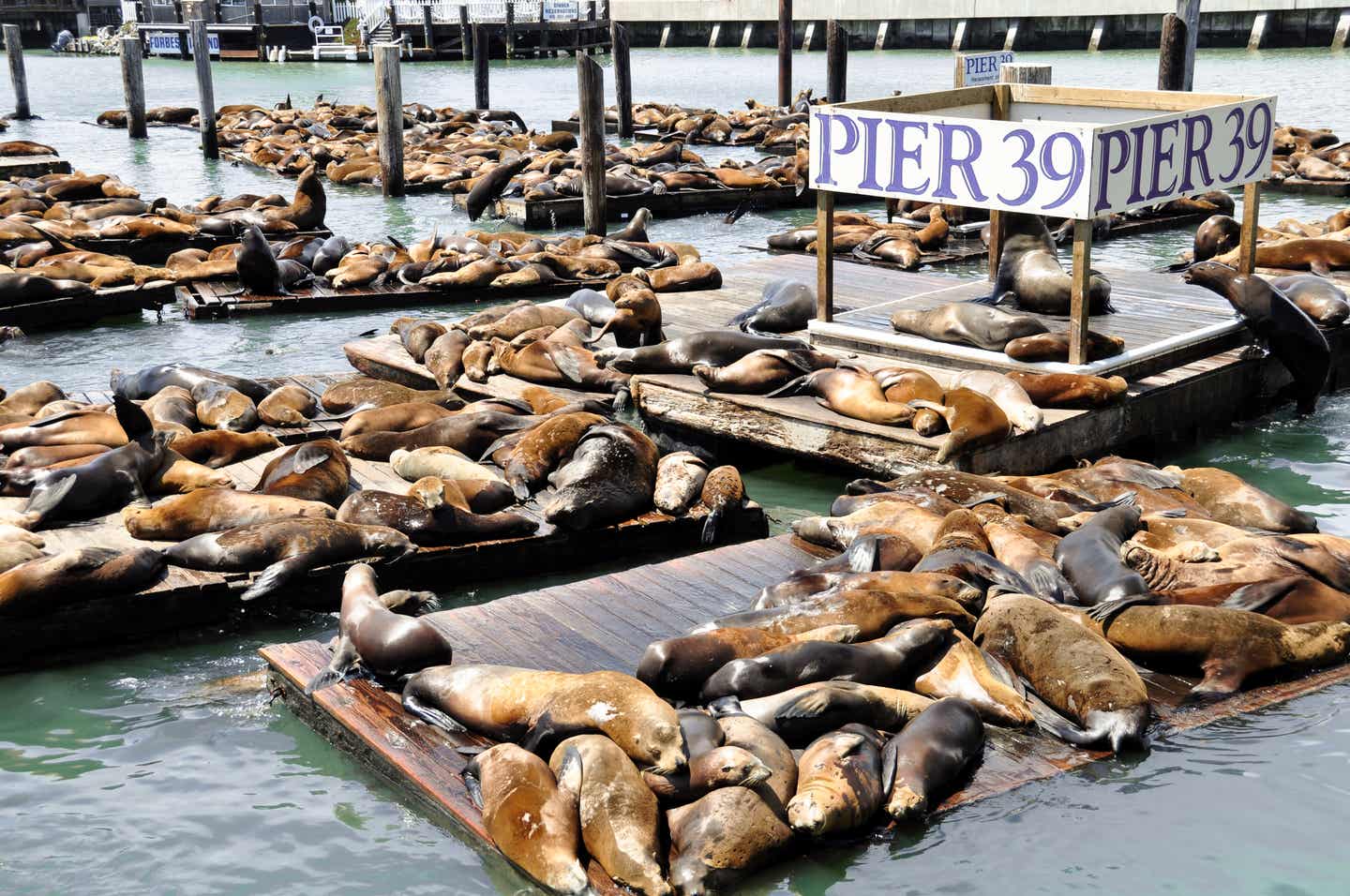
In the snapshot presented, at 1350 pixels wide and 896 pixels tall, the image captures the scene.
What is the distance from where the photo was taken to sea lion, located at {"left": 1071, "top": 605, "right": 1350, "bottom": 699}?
4387 millimetres

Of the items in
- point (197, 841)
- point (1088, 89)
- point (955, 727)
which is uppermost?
point (1088, 89)

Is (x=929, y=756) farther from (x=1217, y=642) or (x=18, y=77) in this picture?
(x=18, y=77)

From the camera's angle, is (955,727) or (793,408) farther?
(793,408)

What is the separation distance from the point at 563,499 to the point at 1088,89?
4.94 metres

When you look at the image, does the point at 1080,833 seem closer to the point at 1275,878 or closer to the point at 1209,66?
the point at 1275,878

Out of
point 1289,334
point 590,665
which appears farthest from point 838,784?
point 1289,334

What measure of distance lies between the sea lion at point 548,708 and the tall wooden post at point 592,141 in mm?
9854

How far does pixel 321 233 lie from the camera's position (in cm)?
1439

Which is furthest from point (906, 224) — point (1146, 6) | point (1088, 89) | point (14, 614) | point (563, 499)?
point (1146, 6)

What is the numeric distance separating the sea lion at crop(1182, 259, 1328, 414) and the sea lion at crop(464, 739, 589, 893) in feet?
19.9

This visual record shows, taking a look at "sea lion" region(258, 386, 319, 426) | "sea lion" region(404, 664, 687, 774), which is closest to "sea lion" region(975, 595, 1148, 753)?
"sea lion" region(404, 664, 687, 774)

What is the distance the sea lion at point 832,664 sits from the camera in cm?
416

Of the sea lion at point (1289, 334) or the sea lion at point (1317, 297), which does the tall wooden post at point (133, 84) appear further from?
the sea lion at point (1289, 334)

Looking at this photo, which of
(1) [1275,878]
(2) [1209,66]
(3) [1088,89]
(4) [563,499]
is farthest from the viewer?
(2) [1209,66]
